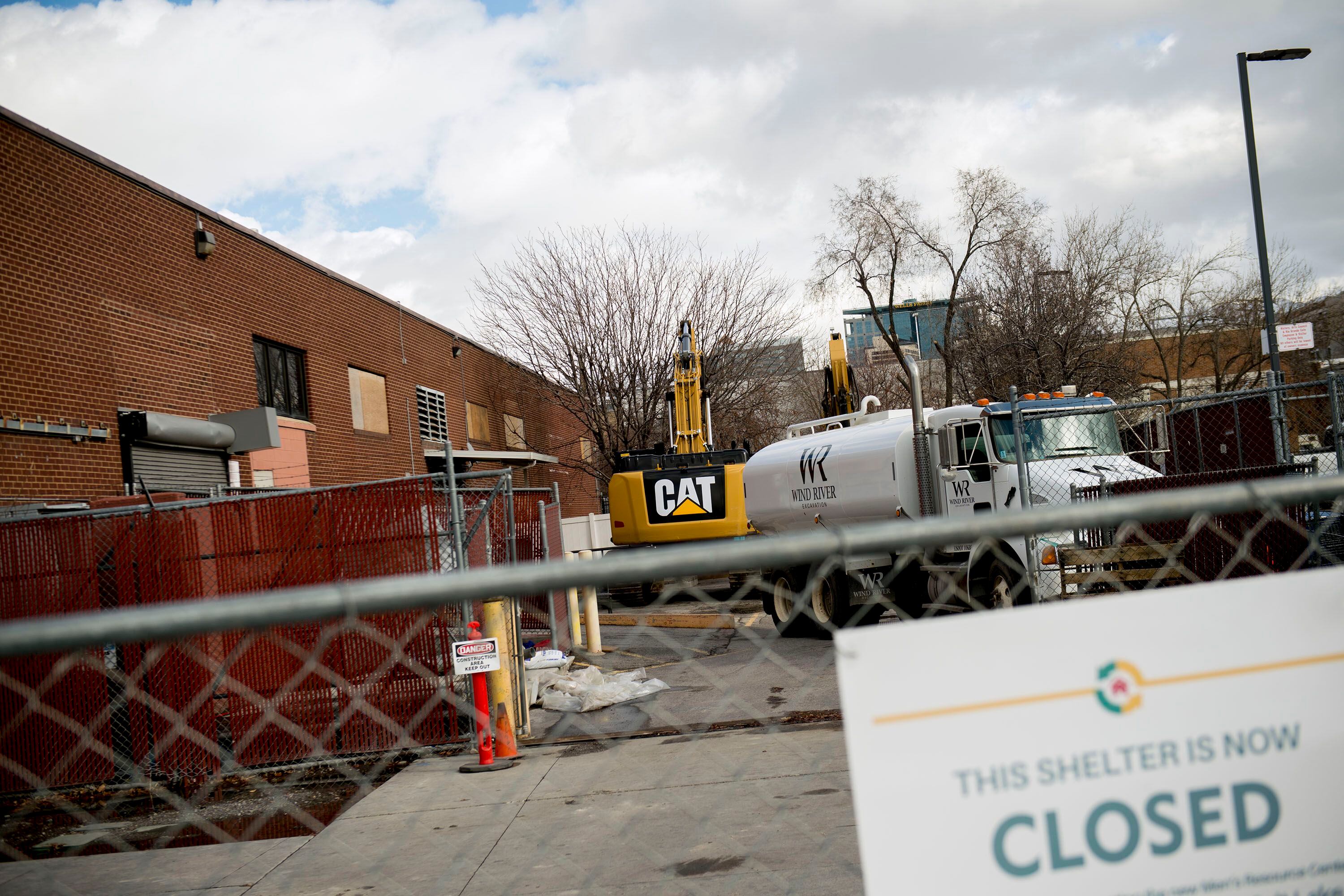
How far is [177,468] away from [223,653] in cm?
750

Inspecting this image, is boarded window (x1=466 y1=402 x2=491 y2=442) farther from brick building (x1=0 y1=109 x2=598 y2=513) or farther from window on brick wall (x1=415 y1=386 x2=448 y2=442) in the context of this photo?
brick building (x1=0 y1=109 x2=598 y2=513)

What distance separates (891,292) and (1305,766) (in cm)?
3276

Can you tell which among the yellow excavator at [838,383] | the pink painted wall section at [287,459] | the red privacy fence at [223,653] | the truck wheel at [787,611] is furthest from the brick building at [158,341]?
the yellow excavator at [838,383]

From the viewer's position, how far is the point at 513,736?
917cm

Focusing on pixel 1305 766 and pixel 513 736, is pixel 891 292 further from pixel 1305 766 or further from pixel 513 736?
pixel 1305 766

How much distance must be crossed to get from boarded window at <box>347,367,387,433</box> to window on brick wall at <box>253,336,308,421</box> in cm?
197

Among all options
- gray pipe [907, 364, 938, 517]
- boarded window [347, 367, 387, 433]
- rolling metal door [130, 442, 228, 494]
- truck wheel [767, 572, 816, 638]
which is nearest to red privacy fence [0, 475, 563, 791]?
rolling metal door [130, 442, 228, 494]

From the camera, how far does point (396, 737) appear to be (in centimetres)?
945

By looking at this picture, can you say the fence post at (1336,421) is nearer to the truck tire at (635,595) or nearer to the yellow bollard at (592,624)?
the yellow bollard at (592,624)

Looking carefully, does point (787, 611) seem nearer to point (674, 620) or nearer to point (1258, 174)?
point (674, 620)

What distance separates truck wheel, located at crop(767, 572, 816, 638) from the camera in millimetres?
16344

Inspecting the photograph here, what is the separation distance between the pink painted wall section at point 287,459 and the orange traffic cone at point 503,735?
436 inches

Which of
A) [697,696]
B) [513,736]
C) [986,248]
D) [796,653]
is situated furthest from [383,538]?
[986,248]

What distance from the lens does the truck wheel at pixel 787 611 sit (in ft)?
53.6
